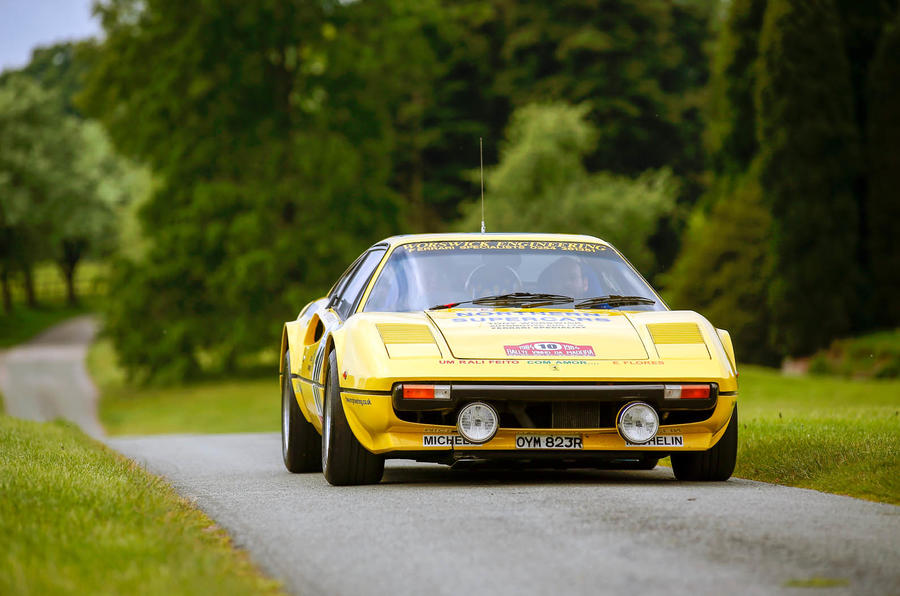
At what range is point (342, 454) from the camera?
773 centimetres

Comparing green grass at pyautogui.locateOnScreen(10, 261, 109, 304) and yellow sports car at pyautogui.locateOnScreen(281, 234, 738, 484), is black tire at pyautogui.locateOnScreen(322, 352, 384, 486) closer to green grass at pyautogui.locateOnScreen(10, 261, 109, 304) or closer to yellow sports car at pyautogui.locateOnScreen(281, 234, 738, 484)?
yellow sports car at pyautogui.locateOnScreen(281, 234, 738, 484)

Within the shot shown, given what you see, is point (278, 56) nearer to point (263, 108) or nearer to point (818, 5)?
point (263, 108)

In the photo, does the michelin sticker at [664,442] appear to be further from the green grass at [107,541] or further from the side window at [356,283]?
the green grass at [107,541]

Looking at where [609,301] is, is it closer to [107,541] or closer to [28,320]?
[107,541]

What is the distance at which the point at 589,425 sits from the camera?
24.7ft

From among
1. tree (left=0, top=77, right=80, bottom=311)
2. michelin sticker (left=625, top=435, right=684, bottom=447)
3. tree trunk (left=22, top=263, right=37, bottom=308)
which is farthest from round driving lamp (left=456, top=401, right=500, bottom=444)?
tree trunk (left=22, top=263, right=37, bottom=308)

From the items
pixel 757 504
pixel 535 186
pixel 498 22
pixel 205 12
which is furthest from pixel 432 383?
pixel 498 22

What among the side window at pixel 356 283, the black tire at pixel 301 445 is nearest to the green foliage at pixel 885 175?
the side window at pixel 356 283

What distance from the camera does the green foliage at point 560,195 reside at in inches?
1834

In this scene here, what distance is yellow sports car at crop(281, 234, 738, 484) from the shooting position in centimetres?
737

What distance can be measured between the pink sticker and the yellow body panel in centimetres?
2

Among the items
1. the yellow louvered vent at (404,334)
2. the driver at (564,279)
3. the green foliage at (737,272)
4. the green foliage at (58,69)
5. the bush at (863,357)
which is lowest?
the bush at (863,357)

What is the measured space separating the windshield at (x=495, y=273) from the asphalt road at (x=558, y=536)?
1.13 metres

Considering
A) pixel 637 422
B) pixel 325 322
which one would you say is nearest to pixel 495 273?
pixel 325 322
